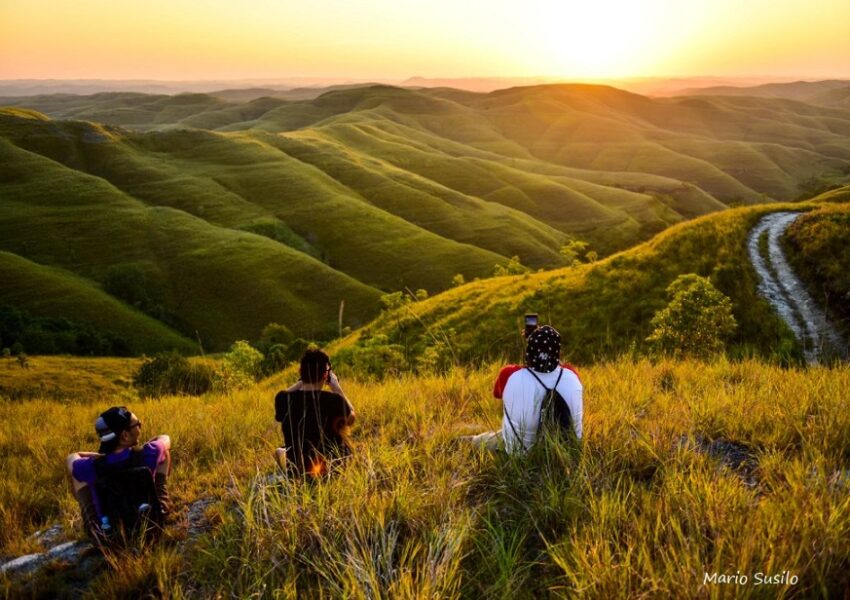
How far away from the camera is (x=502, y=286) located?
35438 millimetres

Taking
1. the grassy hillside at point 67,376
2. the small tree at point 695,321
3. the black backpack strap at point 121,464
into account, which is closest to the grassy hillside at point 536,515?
the black backpack strap at point 121,464

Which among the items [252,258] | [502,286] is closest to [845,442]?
[502,286]

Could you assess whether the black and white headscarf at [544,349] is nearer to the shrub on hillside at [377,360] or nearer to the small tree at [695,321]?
the small tree at [695,321]

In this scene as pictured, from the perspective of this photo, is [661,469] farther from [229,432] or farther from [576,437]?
[229,432]

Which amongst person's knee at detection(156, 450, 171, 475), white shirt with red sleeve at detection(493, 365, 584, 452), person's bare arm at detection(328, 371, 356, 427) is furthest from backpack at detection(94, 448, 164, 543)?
white shirt with red sleeve at detection(493, 365, 584, 452)

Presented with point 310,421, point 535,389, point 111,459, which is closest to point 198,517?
point 111,459

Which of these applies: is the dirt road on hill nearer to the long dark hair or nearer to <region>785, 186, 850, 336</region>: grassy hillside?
<region>785, 186, 850, 336</region>: grassy hillside

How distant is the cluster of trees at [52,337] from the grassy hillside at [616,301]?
7574cm

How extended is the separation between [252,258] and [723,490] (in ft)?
382

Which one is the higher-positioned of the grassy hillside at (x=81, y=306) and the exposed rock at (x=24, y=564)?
the exposed rock at (x=24, y=564)

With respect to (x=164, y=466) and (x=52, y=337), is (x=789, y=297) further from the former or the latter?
(x=52, y=337)

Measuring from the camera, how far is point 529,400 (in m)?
4.81

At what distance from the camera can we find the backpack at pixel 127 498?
4.65 metres

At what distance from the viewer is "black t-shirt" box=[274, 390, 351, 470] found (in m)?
5.36
